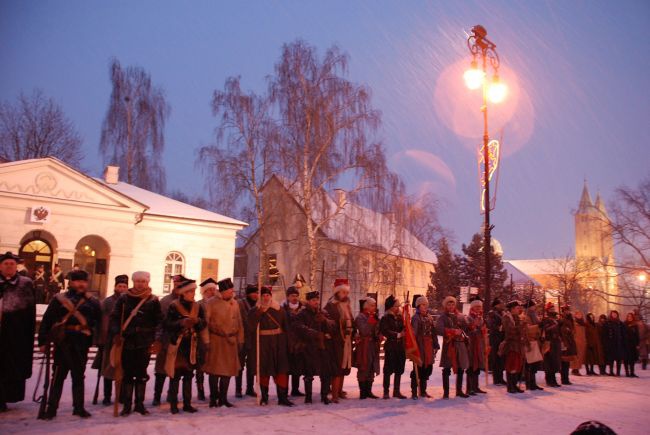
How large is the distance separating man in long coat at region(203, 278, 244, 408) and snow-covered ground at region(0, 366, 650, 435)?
1.37 feet

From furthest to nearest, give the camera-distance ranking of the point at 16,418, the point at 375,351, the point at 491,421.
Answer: the point at 375,351
the point at 491,421
the point at 16,418

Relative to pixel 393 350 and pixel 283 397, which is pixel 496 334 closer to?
pixel 393 350

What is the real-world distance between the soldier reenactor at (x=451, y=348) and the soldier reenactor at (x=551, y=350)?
130 inches

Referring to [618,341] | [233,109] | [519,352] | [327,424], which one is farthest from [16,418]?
[233,109]

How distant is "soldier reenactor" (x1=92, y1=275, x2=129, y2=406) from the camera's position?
9000 mm

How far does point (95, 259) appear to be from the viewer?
26781mm

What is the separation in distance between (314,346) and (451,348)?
2.96 metres

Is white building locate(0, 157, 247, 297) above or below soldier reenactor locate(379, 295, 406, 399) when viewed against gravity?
above

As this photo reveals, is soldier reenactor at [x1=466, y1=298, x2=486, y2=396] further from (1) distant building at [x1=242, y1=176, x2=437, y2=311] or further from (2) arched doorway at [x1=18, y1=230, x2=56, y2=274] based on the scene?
(2) arched doorway at [x1=18, y1=230, x2=56, y2=274]

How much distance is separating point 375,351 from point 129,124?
33585 mm

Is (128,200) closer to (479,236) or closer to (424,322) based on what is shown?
(424,322)

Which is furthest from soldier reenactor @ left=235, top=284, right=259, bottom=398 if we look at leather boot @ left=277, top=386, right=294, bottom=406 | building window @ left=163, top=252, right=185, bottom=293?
building window @ left=163, top=252, right=185, bottom=293

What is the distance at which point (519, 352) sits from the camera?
1208 centimetres

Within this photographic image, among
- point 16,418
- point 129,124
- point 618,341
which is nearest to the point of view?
point 16,418
